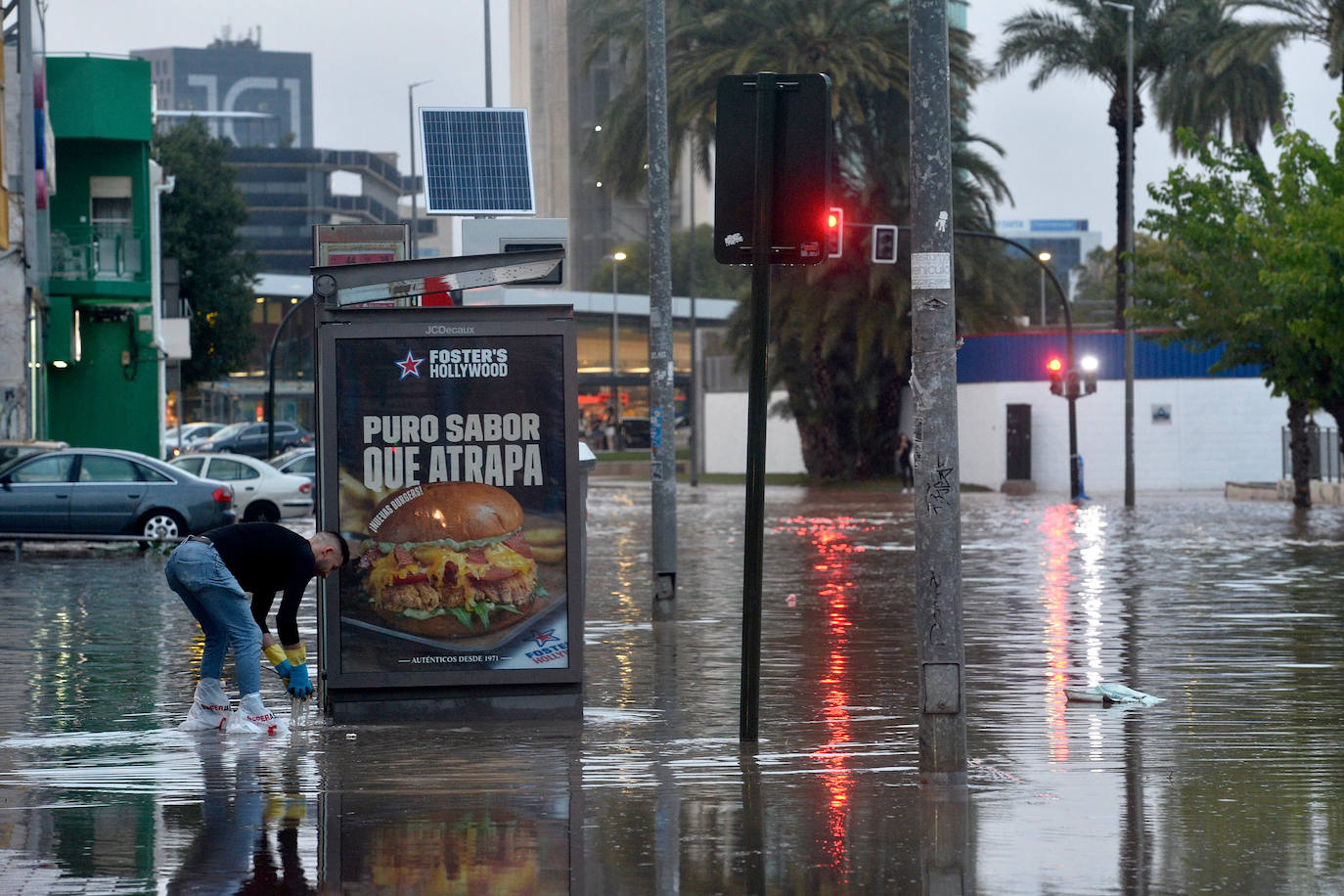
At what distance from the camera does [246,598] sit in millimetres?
9688

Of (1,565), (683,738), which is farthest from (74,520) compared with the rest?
(683,738)

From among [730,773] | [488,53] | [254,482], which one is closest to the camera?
[730,773]

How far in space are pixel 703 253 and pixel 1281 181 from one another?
241 feet

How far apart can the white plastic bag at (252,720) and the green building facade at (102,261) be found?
107 feet

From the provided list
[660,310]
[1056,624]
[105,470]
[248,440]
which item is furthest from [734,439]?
[1056,624]

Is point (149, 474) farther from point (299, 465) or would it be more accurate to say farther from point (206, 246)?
point (206, 246)

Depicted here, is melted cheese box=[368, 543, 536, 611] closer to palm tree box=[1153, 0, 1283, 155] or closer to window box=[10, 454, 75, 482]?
window box=[10, 454, 75, 482]

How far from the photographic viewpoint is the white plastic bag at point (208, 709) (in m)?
9.88

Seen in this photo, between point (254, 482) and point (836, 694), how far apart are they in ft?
77.3

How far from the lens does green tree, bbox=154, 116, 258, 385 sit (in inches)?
2452

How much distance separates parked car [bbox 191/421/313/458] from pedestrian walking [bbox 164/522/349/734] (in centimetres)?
5391

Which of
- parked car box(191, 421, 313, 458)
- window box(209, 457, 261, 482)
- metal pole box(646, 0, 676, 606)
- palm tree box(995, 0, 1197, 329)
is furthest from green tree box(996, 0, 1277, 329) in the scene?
metal pole box(646, 0, 676, 606)

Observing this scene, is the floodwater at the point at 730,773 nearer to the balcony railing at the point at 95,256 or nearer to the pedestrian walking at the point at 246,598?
the pedestrian walking at the point at 246,598

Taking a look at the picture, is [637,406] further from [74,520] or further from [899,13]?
[74,520]
